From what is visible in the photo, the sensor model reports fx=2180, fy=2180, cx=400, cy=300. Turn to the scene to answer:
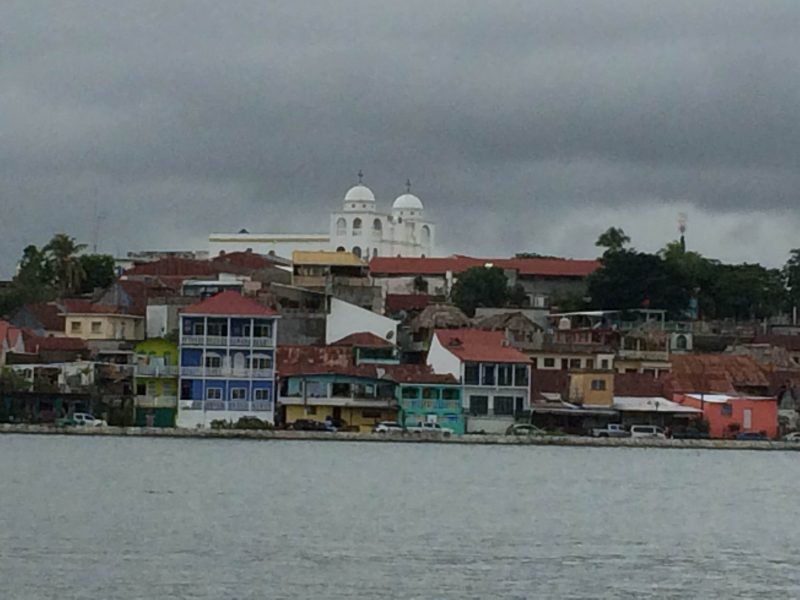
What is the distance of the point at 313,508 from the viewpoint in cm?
4053

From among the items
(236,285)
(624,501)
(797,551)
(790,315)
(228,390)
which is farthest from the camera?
(790,315)

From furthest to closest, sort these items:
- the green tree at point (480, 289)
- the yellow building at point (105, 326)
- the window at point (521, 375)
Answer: the green tree at point (480, 289) → the yellow building at point (105, 326) → the window at point (521, 375)

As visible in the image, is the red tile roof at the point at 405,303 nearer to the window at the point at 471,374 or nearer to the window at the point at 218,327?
the window at the point at 471,374

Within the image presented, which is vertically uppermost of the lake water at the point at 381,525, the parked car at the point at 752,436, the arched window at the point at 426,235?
the arched window at the point at 426,235

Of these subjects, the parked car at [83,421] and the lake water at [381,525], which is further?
the parked car at [83,421]

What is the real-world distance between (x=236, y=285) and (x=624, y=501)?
3523 cm

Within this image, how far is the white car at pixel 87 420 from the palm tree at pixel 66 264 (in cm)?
2682

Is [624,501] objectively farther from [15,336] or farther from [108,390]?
[15,336]

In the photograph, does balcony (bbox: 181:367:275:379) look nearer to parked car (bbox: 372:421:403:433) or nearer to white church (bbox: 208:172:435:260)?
parked car (bbox: 372:421:403:433)

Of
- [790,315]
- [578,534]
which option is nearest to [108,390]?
[578,534]

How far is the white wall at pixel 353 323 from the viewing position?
76562mm

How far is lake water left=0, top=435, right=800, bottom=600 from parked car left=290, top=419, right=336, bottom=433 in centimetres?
780

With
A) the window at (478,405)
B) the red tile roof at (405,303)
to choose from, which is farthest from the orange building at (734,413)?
the red tile roof at (405,303)

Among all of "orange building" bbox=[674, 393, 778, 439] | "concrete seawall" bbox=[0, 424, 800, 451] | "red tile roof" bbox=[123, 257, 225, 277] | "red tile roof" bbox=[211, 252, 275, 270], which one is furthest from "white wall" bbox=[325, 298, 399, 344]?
"red tile roof" bbox=[211, 252, 275, 270]
